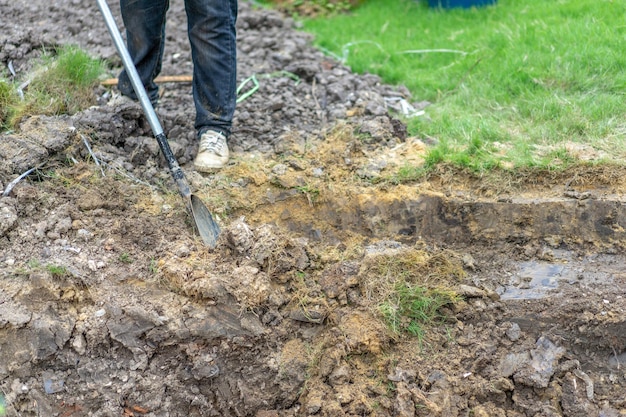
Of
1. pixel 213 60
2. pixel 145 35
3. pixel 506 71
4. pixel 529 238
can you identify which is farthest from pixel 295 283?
pixel 506 71

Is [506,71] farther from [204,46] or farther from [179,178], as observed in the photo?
[179,178]

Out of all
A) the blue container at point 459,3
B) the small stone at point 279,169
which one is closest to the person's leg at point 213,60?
the small stone at point 279,169

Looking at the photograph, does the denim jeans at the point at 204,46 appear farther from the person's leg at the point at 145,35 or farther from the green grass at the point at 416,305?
the green grass at the point at 416,305

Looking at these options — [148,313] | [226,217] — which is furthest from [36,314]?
[226,217]

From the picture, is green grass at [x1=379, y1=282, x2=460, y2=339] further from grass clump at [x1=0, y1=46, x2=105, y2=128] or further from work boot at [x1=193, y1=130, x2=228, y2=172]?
grass clump at [x1=0, y1=46, x2=105, y2=128]

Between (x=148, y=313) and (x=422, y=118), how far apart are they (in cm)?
221

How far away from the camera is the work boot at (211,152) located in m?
3.63

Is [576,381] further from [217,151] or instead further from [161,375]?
[217,151]

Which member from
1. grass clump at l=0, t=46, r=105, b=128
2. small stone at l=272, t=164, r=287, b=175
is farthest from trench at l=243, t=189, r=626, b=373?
grass clump at l=0, t=46, r=105, b=128

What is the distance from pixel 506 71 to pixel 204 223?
2.40 metres

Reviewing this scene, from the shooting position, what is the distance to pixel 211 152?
3660mm

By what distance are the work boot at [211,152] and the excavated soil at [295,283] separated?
0.07 metres

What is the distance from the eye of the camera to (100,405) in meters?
2.73

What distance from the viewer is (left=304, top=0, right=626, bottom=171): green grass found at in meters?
3.70
